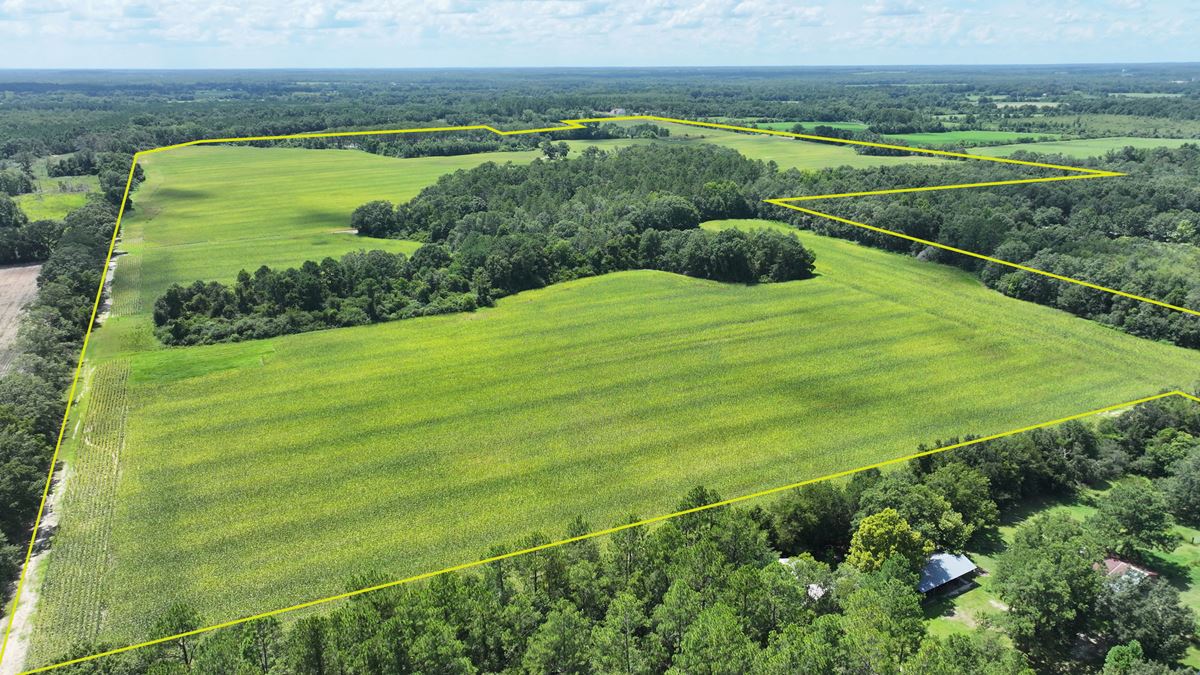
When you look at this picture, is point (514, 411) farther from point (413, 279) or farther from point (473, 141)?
point (473, 141)

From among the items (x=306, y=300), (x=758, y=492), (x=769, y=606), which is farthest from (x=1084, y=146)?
(x=769, y=606)

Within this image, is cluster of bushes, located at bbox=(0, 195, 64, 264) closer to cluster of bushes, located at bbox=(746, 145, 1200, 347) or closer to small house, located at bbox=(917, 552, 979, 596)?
cluster of bushes, located at bbox=(746, 145, 1200, 347)

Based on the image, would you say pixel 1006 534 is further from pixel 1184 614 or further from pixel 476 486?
pixel 476 486

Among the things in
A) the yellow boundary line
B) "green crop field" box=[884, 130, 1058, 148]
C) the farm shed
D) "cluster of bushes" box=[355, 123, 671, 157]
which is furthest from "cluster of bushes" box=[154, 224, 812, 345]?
"green crop field" box=[884, 130, 1058, 148]

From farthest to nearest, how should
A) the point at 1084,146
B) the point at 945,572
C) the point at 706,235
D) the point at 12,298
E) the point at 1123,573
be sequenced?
the point at 1084,146 < the point at 706,235 < the point at 12,298 < the point at 945,572 < the point at 1123,573

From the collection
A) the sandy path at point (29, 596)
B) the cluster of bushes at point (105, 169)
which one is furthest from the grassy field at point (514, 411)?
the cluster of bushes at point (105, 169)

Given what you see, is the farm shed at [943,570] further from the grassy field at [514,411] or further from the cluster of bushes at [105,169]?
the cluster of bushes at [105,169]
